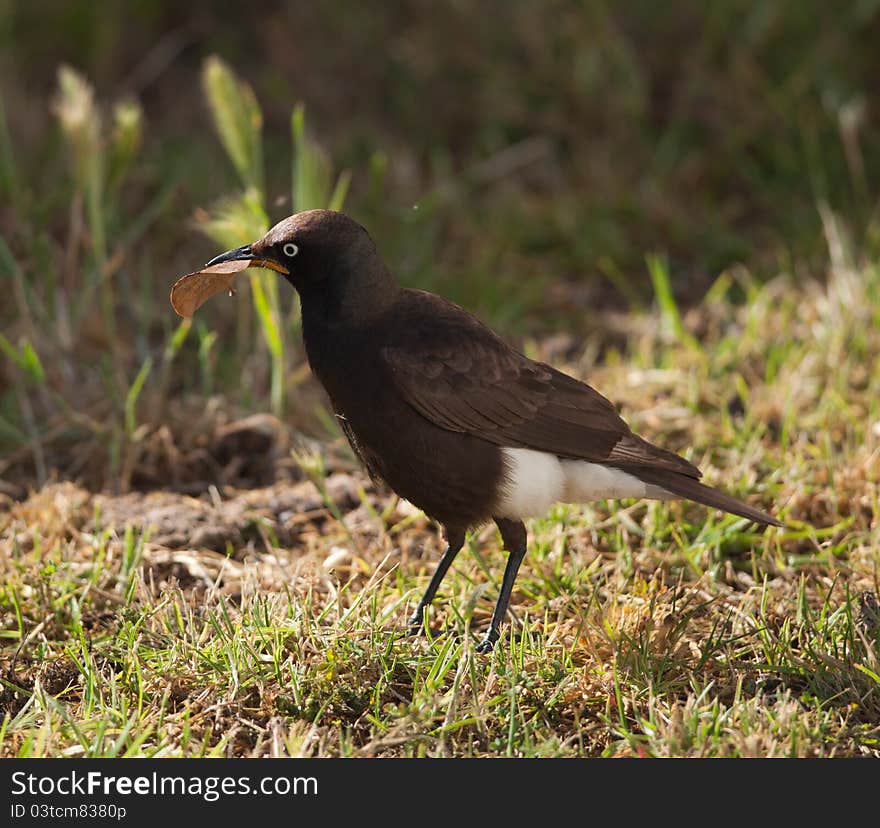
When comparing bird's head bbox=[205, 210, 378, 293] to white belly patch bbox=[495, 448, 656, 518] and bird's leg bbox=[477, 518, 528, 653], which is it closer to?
white belly patch bbox=[495, 448, 656, 518]

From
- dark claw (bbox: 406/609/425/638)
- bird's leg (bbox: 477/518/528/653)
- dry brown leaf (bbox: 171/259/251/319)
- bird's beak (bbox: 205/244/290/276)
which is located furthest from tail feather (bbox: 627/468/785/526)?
dry brown leaf (bbox: 171/259/251/319)

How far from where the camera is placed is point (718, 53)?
21.5 ft

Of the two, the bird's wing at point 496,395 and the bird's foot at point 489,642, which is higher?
the bird's wing at point 496,395

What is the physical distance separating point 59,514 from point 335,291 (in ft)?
4.38

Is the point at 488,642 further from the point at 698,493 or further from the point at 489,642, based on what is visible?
the point at 698,493

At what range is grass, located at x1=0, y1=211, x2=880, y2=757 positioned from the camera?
10.2 feet

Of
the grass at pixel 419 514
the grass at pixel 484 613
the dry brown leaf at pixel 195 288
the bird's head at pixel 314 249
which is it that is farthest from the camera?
Result: the dry brown leaf at pixel 195 288

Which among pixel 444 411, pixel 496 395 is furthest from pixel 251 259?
pixel 496 395

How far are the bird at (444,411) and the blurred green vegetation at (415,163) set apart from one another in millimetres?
1026

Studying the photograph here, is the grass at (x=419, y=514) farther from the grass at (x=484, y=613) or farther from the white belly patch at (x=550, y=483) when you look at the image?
the white belly patch at (x=550, y=483)

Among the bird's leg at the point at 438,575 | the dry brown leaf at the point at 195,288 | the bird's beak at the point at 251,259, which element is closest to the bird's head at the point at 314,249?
the bird's beak at the point at 251,259

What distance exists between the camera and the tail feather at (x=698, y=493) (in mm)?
3604

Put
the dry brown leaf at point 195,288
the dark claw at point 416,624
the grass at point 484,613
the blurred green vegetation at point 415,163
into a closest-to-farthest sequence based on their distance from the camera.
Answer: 1. the grass at point 484,613
2. the dark claw at point 416,624
3. the dry brown leaf at point 195,288
4. the blurred green vegetation at point 415,163

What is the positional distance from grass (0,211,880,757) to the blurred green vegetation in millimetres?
640
